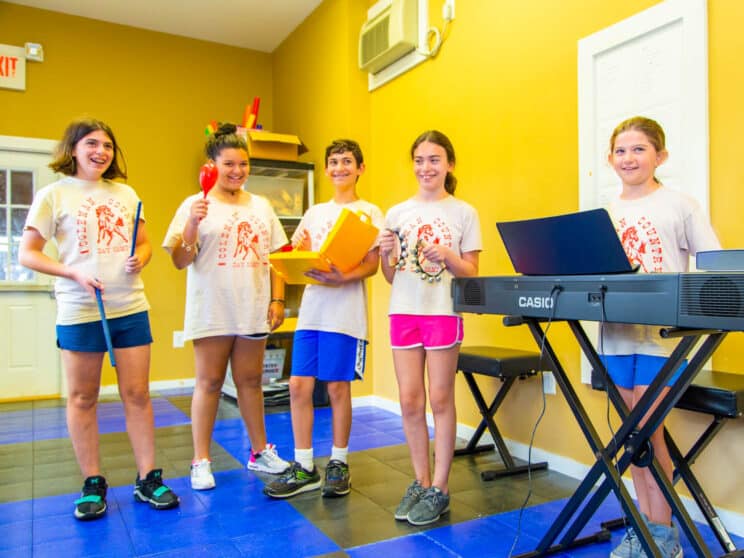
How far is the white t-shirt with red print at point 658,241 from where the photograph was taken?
5.42 ft

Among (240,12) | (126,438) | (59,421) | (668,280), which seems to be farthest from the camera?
(240,12)

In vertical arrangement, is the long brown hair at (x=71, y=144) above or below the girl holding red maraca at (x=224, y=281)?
above

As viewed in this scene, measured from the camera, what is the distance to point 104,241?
207 centimetres

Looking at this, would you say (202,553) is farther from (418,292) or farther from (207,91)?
(207,91)

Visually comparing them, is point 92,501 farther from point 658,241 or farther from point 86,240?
point 658,241

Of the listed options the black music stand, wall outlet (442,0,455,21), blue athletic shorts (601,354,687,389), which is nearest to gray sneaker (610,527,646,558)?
the black music stand

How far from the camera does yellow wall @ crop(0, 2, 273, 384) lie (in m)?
4.45

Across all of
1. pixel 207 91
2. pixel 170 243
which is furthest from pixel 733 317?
pixel 207 91

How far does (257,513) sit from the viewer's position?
6.93 ft

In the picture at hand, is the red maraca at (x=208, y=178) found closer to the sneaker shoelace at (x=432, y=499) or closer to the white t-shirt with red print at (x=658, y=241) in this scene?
the sneaker shoelace at (x=432, y=499)

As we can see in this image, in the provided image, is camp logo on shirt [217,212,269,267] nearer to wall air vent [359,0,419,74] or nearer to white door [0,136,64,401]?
wall air vent [359,0,419,74]

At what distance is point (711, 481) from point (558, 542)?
0.63m

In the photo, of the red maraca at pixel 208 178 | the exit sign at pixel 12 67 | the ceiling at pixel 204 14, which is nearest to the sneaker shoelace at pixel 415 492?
the red maraca at pixel 208 178

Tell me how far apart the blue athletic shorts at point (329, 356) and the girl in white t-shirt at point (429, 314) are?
24 centimetres
